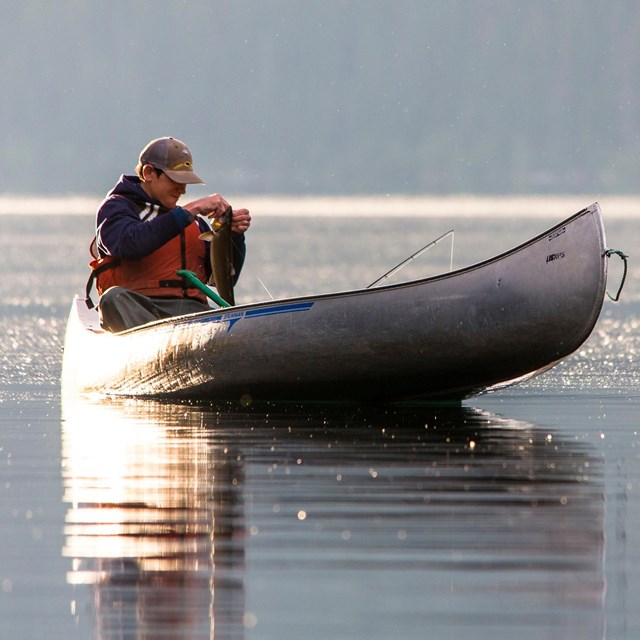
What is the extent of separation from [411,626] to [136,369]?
8275mm

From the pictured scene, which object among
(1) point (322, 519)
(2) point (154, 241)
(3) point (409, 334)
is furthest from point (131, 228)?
(1) point (322, 519)

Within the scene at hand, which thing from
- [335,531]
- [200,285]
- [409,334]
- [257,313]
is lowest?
[335,531]

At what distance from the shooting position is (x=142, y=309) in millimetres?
14578

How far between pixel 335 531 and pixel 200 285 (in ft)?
20.6

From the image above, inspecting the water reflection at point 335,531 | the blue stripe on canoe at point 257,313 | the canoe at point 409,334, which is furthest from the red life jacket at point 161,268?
the water reflection at point 335,531

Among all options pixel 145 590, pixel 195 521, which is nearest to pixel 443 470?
pixel 195 521

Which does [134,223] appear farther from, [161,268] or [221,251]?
[221,251]

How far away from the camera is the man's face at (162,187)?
1419 cm

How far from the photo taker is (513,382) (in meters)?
14.2

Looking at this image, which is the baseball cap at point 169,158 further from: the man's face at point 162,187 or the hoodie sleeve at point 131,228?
the hoodie sleeve at point 131,228

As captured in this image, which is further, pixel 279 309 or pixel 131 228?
pixel 131 228

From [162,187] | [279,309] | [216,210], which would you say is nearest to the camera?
[279,309]

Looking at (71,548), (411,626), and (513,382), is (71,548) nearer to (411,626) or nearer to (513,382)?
(411,626)

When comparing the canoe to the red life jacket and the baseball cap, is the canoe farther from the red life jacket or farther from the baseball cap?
the baseball cap
